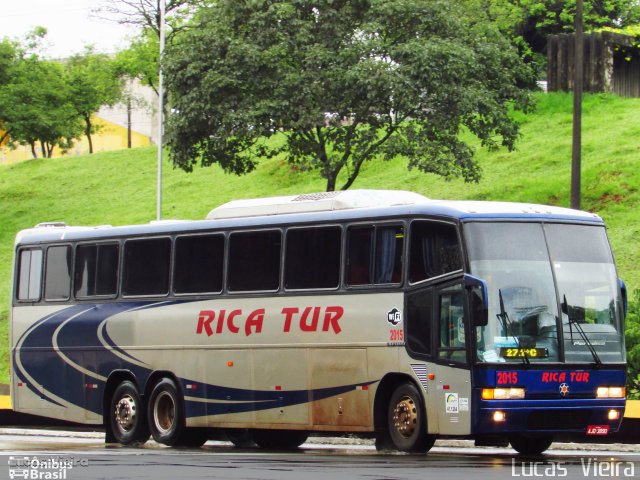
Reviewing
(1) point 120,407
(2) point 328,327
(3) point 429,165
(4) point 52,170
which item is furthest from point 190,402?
(4) point 52,170

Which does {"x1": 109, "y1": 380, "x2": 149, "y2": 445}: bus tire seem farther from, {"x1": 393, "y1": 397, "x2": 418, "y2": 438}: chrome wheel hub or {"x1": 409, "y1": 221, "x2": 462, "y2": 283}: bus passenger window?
{"x1": 409, "y1": 221, "x2": 462, "y2": 283}: bus passenger window

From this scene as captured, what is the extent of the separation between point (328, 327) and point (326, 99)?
1927 centimetres

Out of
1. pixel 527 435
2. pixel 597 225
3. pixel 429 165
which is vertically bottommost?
pixel 527 435

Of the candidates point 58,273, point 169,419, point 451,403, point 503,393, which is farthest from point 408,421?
point 58,273

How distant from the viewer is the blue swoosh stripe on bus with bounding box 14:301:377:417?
21.1 meters

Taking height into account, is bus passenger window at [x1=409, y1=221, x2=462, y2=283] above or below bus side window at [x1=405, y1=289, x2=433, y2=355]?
above

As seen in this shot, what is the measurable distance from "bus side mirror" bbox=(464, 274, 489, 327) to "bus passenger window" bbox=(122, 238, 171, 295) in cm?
644

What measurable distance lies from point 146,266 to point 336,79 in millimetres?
15818

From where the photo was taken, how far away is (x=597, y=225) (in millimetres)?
18641

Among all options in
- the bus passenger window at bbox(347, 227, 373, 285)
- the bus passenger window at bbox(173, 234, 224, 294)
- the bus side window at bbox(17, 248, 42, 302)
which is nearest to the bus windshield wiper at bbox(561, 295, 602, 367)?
the bus passenger window at bbox(347, 227, 373, 285)

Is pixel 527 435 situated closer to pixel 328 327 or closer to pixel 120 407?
pixel 328 327

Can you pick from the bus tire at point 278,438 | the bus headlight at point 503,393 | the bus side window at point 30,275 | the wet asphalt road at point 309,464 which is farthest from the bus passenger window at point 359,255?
the bus side window at point 30,275

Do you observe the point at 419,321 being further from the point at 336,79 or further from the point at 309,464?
the point at 336,79

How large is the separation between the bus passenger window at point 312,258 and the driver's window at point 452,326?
2080 millimetres
